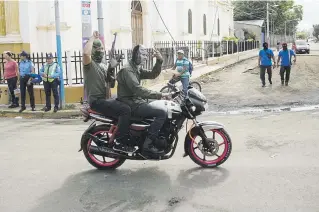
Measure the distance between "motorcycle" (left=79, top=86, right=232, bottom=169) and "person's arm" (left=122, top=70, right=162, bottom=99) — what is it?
18 cm

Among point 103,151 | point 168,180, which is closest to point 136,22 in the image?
point 103,151

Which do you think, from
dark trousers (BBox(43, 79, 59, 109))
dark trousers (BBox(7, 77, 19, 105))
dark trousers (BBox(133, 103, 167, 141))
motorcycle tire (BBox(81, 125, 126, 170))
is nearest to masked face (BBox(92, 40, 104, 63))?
dark trousers (BBox(133, 103, 167, 141))

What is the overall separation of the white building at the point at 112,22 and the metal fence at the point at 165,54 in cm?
83

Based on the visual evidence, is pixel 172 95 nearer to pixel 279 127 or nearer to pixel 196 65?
pixel 279 127

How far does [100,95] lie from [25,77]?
6749 mm

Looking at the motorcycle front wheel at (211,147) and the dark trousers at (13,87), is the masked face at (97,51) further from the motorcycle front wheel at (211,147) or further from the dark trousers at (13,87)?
the dark trousers at (13,87)

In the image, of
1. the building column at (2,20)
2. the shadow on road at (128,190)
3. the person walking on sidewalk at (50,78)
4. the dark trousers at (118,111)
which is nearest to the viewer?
the shadow on road at (128,190)

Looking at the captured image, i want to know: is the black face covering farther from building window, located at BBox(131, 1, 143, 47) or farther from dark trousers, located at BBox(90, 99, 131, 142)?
building window, located at BBox(131, 1, 143, 47)

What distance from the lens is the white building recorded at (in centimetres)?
1631

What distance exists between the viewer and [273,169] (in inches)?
230

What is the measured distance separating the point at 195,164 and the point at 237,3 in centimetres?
7082

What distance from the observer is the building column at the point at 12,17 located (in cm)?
1609

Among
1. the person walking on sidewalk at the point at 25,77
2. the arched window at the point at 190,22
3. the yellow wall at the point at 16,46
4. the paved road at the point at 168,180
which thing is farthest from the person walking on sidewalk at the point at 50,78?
the arched window at the point at 190,22

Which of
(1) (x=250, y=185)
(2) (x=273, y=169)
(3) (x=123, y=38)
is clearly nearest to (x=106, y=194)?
(1) (x=250, y=185)
